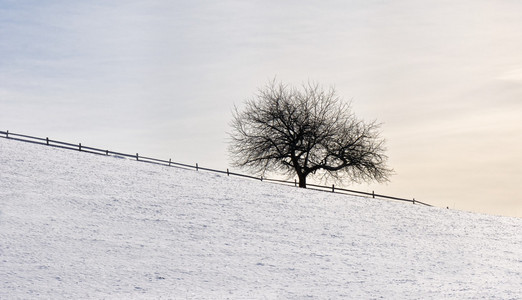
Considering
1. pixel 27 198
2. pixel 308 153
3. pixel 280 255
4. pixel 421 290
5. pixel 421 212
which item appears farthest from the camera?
pixel 308 153

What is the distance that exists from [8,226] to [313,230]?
11845mm

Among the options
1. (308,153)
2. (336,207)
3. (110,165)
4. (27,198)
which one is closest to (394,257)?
(336,207)

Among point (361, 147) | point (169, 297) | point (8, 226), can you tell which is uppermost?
point (361, 147)

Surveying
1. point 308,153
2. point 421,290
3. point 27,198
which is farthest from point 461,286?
point 308,153

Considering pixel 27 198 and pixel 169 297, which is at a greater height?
pixel 27 198

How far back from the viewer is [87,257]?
2008cm

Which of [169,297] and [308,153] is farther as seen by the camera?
[308,153]

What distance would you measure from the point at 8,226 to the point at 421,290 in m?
13.7

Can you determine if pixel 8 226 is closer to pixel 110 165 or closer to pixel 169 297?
pixel 169 297

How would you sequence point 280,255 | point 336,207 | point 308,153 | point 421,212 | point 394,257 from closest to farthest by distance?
1. point 280,255
2. point 394,257
3. point 336,207
4. point 421,212
5. point 308,153

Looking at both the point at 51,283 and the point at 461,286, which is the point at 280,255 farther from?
the point at 51,283

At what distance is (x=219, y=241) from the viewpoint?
23.9 m

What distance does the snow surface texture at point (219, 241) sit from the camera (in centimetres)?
1844

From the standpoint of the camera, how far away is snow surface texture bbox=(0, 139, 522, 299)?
60.5 ft
